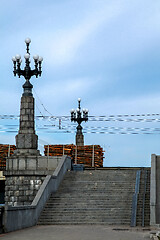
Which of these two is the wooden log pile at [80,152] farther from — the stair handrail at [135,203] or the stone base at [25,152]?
the stair handrail at [135,203]

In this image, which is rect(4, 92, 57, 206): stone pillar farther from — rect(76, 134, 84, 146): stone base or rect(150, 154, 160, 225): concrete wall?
rect(76, 134, 84, 146): stone base

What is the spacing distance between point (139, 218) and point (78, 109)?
21.9 m

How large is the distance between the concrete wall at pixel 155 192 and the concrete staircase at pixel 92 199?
1259mm

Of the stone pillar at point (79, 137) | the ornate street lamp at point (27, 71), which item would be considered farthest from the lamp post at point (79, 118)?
the ornate street lamp at point (27, 71)

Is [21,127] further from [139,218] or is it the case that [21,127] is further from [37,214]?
[139,218]

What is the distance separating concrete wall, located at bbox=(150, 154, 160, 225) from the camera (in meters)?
18.0

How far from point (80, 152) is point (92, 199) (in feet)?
39.2

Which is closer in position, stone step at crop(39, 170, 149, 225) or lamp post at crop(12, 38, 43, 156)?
stone step at crop(39, 170, 149, 225)

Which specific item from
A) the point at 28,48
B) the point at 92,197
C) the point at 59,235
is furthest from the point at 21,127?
the point at 59,235

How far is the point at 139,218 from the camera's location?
18.5m

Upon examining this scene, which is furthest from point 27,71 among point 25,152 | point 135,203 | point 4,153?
point 135,203

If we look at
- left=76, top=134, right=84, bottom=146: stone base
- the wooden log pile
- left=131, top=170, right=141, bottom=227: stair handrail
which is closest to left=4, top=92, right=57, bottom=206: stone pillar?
left=131, top=170, right=141, bottom=227: stair handrail

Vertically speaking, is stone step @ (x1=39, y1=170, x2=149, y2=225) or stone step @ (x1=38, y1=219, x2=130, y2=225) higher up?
stone step @ (x1=39, y1=170, x2=149, y2=225)

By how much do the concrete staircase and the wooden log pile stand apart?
7222mm
